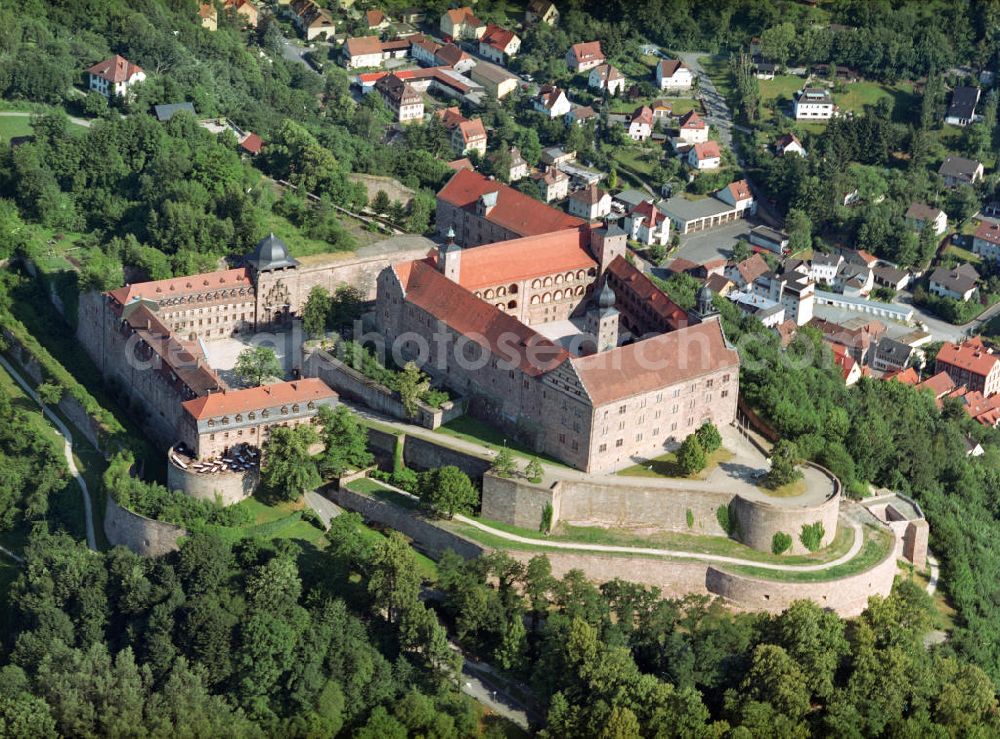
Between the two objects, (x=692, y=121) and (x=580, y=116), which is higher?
(x=692, y=121)

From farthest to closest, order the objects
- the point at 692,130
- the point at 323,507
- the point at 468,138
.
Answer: the point at 692,130, the point at 468,138, the point at 323,507

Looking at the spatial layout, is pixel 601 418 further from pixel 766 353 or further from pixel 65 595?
pixel 65 595

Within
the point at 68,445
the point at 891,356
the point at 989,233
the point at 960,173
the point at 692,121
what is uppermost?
the point at 692,121

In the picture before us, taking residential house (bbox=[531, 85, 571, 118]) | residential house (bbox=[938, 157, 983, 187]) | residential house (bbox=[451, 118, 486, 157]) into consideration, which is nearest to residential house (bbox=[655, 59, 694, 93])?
residential house (bbox=[531, 85, 571, 118])

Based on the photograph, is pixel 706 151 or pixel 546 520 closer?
pixel 546 520

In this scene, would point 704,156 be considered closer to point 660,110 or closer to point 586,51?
point 660,110

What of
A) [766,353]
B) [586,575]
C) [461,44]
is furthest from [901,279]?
[586,575]

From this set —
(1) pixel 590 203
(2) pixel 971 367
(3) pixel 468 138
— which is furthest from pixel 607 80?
(2) pixel 971 367
